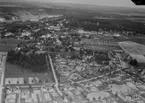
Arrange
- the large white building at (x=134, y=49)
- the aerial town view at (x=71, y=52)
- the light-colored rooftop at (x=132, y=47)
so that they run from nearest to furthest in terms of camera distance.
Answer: the aerial town view at (x=71, y=52), the large white building at (x=134, y=49), the light-colored rooftop at (x=132, y=47)

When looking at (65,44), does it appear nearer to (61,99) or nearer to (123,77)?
(123,77)

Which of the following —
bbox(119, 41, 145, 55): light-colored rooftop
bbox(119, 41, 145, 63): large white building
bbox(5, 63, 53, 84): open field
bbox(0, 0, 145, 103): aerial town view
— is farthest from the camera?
bbox(119, 41, 145, 55): light-colored rooftop

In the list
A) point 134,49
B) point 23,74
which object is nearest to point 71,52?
point 23,74

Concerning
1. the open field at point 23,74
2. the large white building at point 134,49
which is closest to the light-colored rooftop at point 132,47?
the large white building at point 134,49

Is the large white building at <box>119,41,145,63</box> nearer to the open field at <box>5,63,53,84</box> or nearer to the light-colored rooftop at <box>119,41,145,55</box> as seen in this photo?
the light-colored rooftop at <box>119,41,145,55</box>

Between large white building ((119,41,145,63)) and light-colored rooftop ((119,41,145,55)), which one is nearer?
large white building ((119,41,145,63))

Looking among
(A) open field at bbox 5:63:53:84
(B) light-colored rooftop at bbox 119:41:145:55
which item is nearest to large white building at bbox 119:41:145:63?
(B) light-colored rooftop at bbox 119:41:145:55

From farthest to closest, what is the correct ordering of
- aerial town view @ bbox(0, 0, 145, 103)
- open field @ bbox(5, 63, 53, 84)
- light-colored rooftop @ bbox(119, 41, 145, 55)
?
light-colored rooftop @ bbox(119, 41, 145, 55)
open field @ bbox(5, 63, 53, 84)
aerial town view @ bbox(0, 0, 145, 103)

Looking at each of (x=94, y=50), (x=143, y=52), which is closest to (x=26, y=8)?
(x=94, y=50)

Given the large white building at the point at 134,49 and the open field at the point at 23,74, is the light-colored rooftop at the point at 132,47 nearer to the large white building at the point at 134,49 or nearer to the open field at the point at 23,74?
the large white building at the point at 134,49

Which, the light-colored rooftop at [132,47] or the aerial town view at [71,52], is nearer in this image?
the aerial town view at [71,52]
